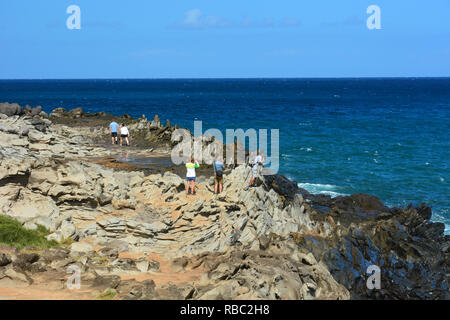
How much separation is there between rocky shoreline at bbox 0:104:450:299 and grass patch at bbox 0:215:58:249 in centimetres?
40

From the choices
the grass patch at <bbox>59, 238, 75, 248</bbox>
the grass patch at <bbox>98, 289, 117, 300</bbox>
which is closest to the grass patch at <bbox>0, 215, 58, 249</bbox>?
the grass patch at <bbox>59, 238, 75, 248</bbox>

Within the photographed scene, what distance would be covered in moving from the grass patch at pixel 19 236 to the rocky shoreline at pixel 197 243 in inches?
15.9

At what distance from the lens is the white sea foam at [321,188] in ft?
115

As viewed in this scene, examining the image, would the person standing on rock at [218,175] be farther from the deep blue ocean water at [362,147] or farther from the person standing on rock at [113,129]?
the person standing on rock at [113,129]

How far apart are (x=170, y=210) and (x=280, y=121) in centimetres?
5791

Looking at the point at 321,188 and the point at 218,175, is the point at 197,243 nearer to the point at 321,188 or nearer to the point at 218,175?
the point at 218,175

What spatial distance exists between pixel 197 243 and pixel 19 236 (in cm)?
608

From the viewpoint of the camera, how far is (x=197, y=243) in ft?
60.6

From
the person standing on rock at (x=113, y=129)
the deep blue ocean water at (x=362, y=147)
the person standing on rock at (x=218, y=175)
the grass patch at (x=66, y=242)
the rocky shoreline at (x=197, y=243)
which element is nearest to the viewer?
the rocky shoreline at (x=197, y=243)

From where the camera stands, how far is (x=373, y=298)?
17000 millimetres

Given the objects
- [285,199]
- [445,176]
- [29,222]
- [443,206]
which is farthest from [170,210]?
[445,176]

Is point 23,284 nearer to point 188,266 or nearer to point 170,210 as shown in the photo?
point 188,266

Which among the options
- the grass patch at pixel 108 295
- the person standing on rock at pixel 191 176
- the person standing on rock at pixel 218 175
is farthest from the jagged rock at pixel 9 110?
the grass patch at pixel 108 295
